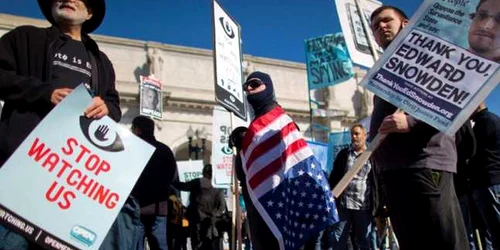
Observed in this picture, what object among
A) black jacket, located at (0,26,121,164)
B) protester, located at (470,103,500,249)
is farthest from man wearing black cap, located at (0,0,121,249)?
protester, located at (470,103,500,249)

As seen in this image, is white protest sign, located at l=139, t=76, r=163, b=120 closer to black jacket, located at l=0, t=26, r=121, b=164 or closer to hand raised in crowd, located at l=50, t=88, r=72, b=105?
black jacket, located at l=0, t=26, r=121, b=164

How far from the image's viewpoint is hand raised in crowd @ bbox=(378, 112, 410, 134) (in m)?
2.21

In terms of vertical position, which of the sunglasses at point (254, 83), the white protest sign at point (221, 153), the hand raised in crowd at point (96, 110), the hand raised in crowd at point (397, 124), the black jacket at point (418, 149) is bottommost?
the black jacket at point (418, 149)

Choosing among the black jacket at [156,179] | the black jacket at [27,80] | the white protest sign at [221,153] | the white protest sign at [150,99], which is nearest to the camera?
the black jacket at [27,80]

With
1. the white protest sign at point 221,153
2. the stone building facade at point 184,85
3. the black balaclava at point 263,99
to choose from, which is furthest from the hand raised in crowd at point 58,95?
the stone building facade at point 184,85

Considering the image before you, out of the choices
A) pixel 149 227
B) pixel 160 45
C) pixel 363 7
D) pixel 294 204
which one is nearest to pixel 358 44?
pixel 363 7

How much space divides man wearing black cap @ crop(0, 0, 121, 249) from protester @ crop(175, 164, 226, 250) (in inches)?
187

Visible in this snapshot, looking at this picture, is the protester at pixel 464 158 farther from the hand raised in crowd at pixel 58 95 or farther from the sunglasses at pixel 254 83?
the hand raised in crowd at pixel 58 95

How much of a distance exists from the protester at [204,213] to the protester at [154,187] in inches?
87.1

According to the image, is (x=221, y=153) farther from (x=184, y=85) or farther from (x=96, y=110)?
(x=184, y=85)

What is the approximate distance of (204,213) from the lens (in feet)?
24.1

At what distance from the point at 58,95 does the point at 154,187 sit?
2744 mm

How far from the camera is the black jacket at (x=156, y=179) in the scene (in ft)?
15.1

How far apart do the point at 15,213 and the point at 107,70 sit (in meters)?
0.95
